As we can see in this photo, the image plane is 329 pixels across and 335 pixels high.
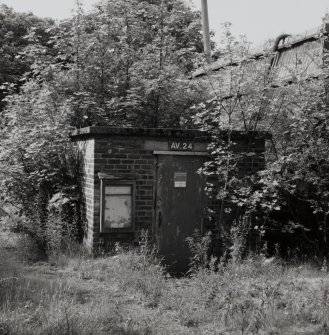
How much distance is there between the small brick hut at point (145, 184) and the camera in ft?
26.7

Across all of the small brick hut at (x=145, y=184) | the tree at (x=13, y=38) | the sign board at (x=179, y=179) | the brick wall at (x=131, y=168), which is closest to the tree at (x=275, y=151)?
the small brick hut at (x=145, y=184)

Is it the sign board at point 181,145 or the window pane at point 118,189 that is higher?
the sign board at point 181,145

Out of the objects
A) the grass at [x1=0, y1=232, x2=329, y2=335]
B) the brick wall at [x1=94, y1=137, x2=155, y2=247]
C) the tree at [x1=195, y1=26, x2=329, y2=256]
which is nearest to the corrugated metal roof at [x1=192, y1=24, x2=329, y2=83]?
the tree at [x1=195, y1=26, x2=329, y2=256]

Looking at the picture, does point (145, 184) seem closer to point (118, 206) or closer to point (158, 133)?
point (118, 206)

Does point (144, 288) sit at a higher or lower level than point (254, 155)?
lower

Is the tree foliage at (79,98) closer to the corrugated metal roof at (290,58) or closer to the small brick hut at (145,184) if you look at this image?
the small brick hut at (145,184)

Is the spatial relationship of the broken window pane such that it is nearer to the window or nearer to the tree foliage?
the window

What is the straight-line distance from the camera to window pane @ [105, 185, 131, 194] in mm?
8156

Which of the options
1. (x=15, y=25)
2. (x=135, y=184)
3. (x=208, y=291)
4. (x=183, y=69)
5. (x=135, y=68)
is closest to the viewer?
(x=208, y=291)

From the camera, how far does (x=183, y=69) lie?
11.6 meters

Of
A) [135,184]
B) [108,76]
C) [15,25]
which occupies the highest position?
[15,25]

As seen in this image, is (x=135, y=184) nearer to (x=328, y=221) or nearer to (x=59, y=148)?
(x=59, y=148)

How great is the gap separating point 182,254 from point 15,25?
922 inches

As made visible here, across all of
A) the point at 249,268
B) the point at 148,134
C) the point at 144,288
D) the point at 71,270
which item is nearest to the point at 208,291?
the point at 144,288
